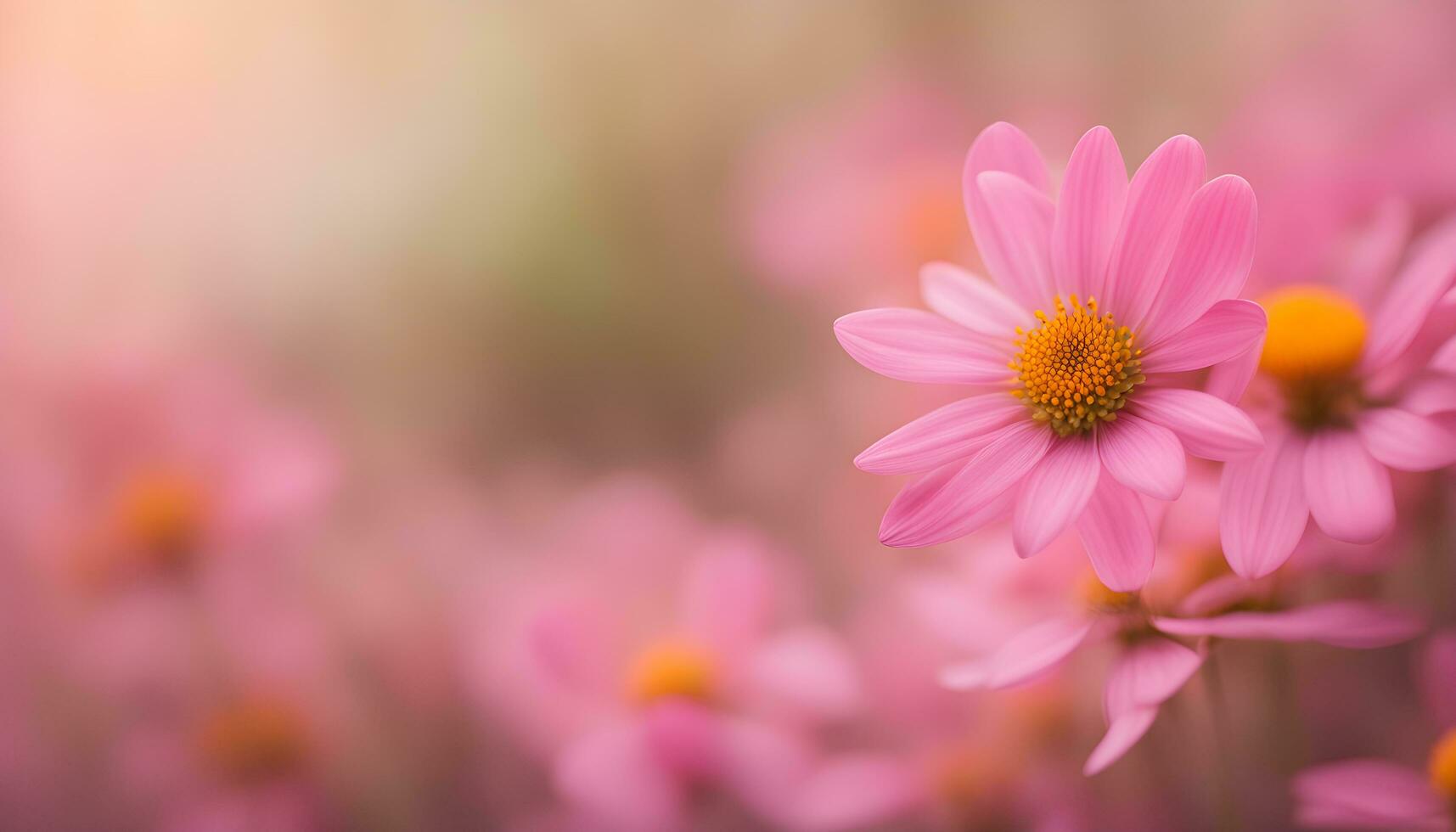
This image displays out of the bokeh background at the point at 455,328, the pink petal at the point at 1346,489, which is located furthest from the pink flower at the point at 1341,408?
the bokeh background at the point at 455,328

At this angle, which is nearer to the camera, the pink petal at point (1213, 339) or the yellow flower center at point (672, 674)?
the pink petal at point (1213, 339)

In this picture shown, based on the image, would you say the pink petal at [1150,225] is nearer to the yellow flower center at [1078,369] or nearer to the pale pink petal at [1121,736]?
the yellow flower center at [1078,369]

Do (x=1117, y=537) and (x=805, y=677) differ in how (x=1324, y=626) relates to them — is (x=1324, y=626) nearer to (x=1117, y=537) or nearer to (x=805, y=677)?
(x=1117, y=537)

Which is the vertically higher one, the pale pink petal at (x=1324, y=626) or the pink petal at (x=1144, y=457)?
the pink petal at (x=1144, y=457)

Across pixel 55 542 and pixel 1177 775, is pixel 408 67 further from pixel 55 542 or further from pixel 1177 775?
pixel 1177 775

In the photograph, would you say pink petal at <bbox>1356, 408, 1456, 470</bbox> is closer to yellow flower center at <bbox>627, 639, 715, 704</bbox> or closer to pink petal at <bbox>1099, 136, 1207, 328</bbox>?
pink petal at <bbox>1099, 136, 1207, 328</bbox>

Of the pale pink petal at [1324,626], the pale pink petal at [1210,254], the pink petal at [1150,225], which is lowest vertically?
the pale pink petal at [1324,626]

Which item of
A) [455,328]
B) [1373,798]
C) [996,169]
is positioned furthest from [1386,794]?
[455,328]
